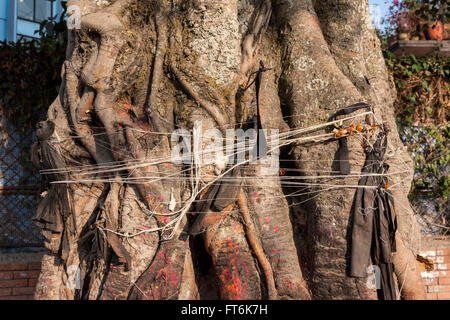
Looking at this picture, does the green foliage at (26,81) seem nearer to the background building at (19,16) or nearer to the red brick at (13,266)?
the red brick at (13,266)

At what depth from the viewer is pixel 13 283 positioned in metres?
4.30

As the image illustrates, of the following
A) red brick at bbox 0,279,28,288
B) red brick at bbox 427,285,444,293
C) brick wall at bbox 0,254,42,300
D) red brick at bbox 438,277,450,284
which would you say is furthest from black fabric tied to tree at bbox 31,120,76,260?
red brick at bbox 438,277,450,284

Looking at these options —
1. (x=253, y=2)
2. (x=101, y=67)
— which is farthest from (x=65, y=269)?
(x=253, y=2)

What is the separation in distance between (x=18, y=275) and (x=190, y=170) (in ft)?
8.16

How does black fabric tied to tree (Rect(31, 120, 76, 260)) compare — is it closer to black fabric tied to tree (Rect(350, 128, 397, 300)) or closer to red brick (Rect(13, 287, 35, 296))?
red brick (Rect(13, 287, 35, 296))

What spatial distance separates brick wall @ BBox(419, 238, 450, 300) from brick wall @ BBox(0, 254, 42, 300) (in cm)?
398

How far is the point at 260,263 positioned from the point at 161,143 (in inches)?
42.8

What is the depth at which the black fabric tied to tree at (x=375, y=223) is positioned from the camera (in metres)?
2.84

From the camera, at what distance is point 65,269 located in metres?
3.23

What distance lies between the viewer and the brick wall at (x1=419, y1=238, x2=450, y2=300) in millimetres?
4516

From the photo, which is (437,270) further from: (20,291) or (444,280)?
(20,291)

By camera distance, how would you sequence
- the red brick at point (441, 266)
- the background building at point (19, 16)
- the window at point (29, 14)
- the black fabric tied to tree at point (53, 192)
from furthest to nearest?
the window at point (29, 14), the background building at point (19, 16), the red brick at point (441, 266), the black fabric tied to tree at point (53, 192)

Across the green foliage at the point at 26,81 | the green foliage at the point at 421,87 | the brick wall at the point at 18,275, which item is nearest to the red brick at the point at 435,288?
the green foliage at the point at 421,87

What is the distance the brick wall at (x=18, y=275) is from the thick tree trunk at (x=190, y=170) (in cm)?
120
